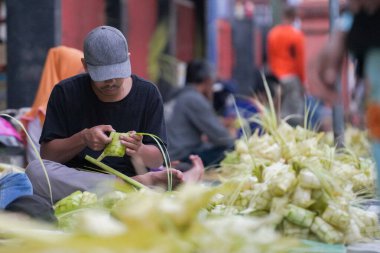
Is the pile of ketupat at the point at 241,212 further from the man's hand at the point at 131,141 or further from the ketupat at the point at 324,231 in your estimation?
the man's hand at the point at 131,141

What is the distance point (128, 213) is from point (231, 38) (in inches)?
727

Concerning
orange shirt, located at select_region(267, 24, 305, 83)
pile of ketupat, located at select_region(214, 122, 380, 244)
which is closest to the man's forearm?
pile of ketupat, located at select_region(214, 122, 380, 244)

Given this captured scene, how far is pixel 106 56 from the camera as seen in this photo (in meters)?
4.44

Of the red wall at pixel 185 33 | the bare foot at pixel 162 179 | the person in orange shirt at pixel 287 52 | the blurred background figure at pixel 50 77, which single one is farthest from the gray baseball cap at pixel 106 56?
the red wall at pixel 185 33

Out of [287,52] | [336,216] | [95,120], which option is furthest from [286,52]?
[336,216]

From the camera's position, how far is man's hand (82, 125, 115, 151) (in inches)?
171

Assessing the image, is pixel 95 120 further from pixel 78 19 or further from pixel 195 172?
pixel 78 19

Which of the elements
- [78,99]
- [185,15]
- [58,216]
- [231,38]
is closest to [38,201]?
[58,216]

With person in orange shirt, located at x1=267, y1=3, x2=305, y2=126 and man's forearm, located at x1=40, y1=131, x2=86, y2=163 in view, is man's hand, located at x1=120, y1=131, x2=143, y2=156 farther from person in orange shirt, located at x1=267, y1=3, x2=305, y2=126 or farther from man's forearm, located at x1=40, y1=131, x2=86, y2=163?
person in orange shirt, located at x1=267, y1=3, x2=305, y2=126

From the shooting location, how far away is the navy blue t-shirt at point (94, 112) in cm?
475

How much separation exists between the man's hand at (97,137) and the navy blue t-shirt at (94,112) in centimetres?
33

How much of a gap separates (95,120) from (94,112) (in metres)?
0.05

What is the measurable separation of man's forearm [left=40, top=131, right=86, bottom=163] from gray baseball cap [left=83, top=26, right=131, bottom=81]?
33 centimetres

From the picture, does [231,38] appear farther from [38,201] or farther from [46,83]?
[38,201]
